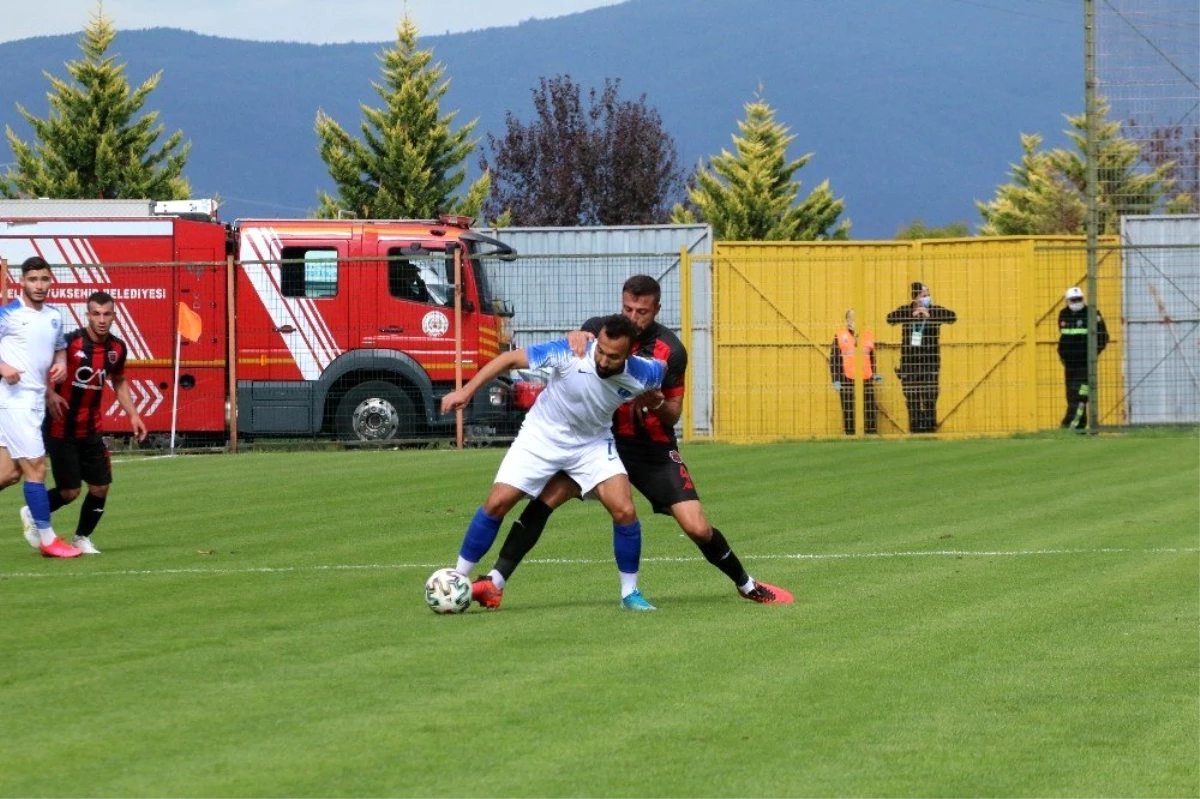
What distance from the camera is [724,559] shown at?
1048 cm

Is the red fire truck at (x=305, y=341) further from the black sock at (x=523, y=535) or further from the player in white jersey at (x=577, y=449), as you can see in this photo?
the player in white jersey at (x=577, y=449)

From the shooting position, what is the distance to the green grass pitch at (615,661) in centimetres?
625

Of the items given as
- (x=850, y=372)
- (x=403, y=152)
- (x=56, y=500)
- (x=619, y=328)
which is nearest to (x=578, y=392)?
(x=619, y=328)

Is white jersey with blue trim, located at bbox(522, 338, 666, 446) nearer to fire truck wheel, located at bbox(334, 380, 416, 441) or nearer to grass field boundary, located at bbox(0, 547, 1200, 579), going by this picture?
grass field boundary, located at bbox(0, 547, 1200, 579)

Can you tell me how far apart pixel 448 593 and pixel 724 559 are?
4.96 feet

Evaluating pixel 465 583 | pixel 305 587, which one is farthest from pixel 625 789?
pixel 305 587

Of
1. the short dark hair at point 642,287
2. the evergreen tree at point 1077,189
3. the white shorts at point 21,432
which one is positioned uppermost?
the evergreen tree at point 1077,189

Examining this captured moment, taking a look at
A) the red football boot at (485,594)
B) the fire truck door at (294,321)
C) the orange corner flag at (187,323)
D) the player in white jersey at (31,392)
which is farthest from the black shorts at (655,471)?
the orange corner flag at (187,323)

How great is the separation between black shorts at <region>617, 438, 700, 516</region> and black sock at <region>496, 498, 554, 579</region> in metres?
0.54

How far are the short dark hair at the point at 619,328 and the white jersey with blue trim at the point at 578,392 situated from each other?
9.2 inches

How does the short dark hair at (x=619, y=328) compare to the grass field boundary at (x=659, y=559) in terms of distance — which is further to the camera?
the grass field boundary at (x=659, y=559)

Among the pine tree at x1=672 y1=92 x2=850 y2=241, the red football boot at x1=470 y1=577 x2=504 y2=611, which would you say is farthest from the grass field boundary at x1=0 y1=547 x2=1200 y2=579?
the pine tree at x1=672 y1=92 x2=850 y2=241

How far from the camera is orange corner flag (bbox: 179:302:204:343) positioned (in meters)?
26.2

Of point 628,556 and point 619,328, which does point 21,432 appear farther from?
point 619,328
